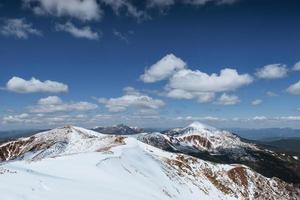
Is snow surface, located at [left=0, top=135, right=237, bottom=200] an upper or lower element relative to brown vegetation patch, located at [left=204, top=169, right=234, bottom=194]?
upper

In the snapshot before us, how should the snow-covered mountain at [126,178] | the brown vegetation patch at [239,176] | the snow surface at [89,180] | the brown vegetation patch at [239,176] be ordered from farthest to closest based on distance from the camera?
the brown vegetation patch at [239,176], the brown vegetation patch at [239,176], the snow-covered mountain at [126,178], the snow surface at [89,180]

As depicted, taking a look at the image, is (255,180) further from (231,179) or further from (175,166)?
(175,166)

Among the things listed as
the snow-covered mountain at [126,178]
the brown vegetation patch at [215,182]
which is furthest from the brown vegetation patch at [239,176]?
the brown vegetation patch at [215,182]

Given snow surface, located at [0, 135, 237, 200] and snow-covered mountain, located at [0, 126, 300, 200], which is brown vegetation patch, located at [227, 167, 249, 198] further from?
snow surface, located at [0, 135, 237, 200]

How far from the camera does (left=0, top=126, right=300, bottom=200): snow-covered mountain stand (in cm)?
4075

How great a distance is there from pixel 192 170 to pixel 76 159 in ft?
202

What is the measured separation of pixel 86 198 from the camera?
4072 cm

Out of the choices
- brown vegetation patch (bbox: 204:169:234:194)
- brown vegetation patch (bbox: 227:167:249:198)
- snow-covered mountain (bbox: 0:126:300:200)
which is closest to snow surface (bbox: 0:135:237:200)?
snow-covered mountain (bbox: 0:126:300:200)

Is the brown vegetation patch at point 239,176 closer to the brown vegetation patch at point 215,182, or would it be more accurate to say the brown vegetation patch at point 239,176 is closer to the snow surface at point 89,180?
the brown vegetation patch at point 215,182

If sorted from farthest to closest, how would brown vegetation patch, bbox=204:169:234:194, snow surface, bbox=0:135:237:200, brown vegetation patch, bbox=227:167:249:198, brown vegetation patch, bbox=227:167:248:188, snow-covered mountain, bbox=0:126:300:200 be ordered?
brown vegetation patch, bbox=227:167:248:188 < brown vegetation patch, bbox=227:167:249:198 < brown vegetation patch, bbox=204:169:234:194 < snow-covered mountain, bbox=0:126:300:200 < snow surface, bbox=0:135:237:200

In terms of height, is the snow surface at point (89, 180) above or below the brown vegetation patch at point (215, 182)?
above

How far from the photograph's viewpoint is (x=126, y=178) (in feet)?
232

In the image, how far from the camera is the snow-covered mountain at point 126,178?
1604 inches

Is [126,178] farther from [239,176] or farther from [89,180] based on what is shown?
[239,176]
